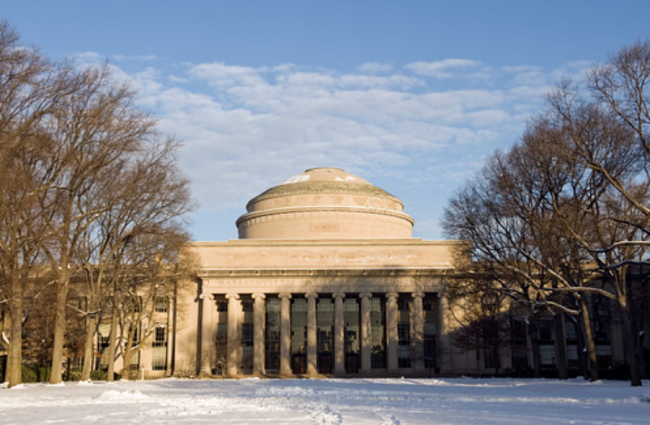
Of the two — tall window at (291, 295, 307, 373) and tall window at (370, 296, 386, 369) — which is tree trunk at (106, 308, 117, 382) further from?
tall window at (370, 296, 386, 369)

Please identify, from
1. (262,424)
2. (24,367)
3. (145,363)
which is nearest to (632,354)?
(262,424)

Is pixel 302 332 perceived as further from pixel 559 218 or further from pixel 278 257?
pixel 559 218

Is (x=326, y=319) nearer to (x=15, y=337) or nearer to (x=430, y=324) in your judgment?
(x=430, y=324)

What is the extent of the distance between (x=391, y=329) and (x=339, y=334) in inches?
199

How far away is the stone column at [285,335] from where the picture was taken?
7206 cm

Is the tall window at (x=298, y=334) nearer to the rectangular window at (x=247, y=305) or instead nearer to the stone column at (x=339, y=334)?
the stone column at (x=339, y=334)

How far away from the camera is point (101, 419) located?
62.5ft

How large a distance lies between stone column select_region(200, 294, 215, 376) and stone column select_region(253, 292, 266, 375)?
4205 mm

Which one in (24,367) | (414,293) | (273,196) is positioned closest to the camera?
(24,367)

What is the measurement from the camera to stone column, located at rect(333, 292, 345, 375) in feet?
236

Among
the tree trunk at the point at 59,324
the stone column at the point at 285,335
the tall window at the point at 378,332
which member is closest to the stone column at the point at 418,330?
Result: the tall window at the point at 378,332

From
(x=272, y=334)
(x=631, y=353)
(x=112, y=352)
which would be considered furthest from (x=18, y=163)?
(x=272, y=334)

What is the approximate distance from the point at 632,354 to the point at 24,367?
35948 mm

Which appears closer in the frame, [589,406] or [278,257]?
[589,406]
